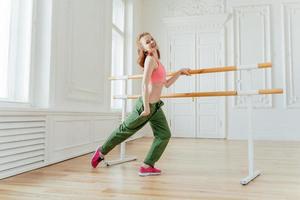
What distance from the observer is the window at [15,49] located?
2.19 m

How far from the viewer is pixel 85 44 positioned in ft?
10.2

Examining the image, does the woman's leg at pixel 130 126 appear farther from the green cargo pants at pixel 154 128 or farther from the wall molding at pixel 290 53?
the wall molding at pixel 290 53

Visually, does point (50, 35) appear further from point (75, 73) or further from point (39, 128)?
point (39, 128)

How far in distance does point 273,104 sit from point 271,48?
3.34ft

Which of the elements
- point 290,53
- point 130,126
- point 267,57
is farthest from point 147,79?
point 290,53

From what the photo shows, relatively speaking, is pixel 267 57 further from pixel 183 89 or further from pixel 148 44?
pixel 148 44

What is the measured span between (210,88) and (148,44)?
3438mm

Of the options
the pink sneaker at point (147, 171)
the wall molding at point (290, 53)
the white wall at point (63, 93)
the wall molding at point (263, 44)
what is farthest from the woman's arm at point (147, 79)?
the wall molding at point (290, 53)

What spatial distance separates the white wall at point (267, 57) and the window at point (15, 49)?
3711 mm

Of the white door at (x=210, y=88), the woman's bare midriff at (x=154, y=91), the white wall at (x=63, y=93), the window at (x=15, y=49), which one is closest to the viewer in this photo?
the woman's bare midriff at (x=154, y=91)

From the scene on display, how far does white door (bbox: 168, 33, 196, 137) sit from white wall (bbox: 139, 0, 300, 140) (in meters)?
0.66

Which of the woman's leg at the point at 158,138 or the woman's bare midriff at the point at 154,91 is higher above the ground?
the woman's bare midriff at the point at 154,91

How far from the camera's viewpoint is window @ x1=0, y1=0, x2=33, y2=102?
2193 mm

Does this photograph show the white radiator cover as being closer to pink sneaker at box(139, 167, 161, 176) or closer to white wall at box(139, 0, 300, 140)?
pink sneaker at box(139, 167, 161, 176)
